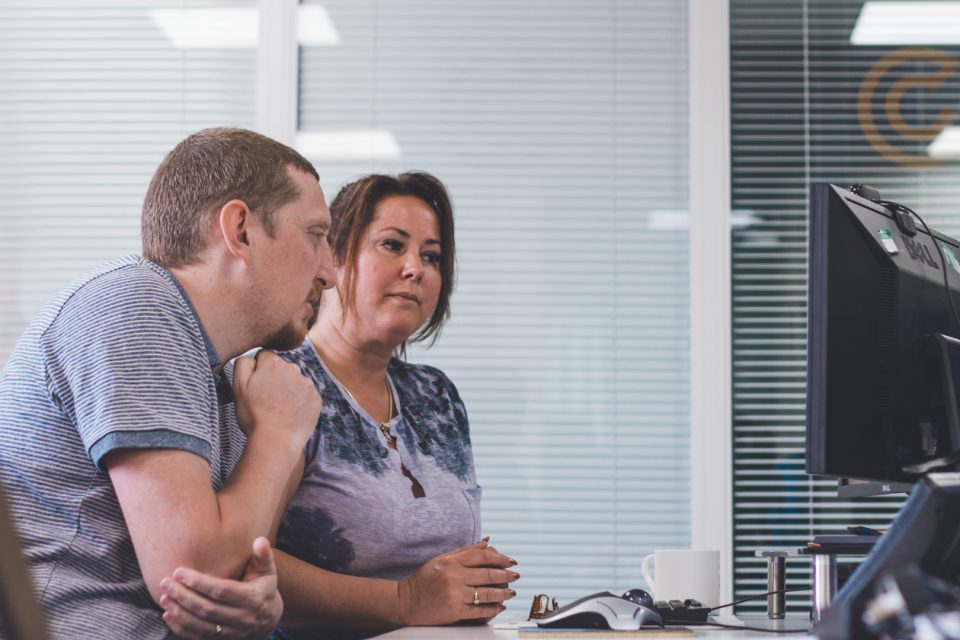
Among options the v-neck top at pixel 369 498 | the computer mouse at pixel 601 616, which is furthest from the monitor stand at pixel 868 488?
the v-neck top at pixel 369 498

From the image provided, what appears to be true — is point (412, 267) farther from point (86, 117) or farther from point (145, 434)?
point (86, 117)

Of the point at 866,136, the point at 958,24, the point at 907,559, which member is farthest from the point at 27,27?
the point at 907,559

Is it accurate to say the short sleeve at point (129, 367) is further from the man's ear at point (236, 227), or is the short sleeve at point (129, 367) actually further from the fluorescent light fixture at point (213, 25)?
the fluorescent light fixture at point (213, 25)

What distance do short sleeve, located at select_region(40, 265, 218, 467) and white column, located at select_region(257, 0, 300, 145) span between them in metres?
1.81

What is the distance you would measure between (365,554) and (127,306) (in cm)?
70

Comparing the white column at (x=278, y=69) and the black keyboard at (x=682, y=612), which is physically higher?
the white column at (x=278, y=69)

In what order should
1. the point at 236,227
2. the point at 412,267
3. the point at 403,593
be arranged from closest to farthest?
→ the point at 236,227, the point at 403,593, the point at 412,267

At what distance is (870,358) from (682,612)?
466mm

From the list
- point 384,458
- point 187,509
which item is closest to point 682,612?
point 384,458

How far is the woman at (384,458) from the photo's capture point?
5.16 ft

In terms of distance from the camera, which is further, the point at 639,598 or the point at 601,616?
the point at 639,598

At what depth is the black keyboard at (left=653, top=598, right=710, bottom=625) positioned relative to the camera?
1.45 metres

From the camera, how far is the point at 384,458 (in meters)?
1.78

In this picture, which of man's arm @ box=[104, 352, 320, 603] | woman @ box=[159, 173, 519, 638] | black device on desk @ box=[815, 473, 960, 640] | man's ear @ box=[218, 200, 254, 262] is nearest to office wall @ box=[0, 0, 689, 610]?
woman @ box=[159, 173, 519, 638]
